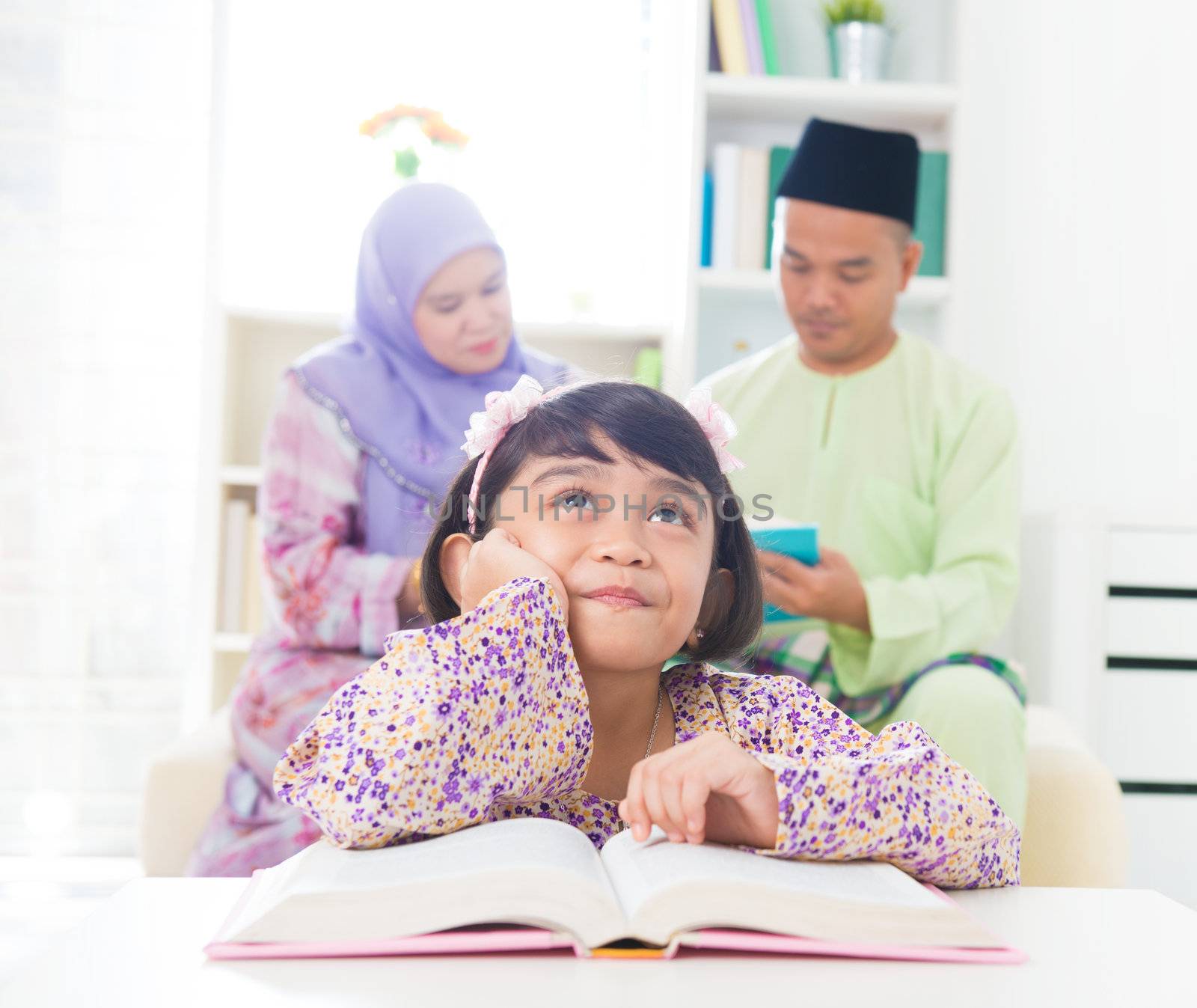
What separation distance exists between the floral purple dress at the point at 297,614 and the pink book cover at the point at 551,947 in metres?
1.12

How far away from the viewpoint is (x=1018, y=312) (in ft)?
9.38

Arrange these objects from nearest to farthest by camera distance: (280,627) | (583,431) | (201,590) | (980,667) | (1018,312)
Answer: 1. (583,431)
2. (980,667)
3. (280,627)
4. (201,590)
5. (1018,312)

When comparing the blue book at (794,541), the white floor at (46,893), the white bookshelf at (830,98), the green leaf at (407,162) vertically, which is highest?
the white bookshelf at (830,98)

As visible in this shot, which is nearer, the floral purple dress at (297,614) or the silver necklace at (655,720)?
the silver necklace at (655,720)

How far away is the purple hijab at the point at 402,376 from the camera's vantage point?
6.31ft

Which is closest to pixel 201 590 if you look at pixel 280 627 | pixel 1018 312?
pixel 280 627

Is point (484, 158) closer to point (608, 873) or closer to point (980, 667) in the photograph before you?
point (980, 667)

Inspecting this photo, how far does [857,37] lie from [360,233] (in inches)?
46.4

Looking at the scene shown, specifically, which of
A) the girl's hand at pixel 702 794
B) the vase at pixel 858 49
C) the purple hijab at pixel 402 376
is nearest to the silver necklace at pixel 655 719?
the girl's hand at pixel 702 794

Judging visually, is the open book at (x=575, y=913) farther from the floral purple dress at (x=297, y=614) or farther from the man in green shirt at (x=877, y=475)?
the floral purple dress at (x=297, y=614)

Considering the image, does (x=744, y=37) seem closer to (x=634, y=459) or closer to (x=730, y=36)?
(x=730, y=36)

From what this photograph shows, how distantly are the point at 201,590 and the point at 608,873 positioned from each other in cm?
189

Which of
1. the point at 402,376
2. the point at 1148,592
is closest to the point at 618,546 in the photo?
the point at 402,376

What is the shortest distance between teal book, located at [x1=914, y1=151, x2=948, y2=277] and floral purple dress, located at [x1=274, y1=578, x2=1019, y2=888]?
1.84 meters
